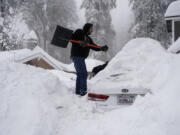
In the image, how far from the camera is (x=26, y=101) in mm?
3584

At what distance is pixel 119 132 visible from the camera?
2848mm

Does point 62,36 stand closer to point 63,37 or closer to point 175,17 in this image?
point 63,37

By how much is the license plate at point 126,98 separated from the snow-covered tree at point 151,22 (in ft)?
55.5

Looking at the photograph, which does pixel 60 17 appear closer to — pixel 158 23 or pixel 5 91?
pixel 158 23

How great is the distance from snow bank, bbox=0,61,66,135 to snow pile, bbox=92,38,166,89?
1.02 meters

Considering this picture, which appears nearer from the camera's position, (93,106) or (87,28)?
(93,106)

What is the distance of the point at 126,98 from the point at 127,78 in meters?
0.39

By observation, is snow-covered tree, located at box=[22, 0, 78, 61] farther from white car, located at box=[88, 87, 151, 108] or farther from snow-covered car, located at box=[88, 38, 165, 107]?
white car, located at box=[88, 87, 151, 108]

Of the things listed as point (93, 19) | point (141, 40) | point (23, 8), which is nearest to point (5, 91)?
point (141, 40)

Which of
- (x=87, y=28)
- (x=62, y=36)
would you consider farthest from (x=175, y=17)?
(x=62, y=36)

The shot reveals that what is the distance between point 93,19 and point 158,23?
7.89 metres

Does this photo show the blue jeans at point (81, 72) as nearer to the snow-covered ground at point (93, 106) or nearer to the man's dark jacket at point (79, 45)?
the man's dark jacket at point (79, 45)

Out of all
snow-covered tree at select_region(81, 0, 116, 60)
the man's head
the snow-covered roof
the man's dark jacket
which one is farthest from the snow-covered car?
snow-covered tree at select_region(81, 0, 116, 60)

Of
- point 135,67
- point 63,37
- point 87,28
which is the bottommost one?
point 135,67
